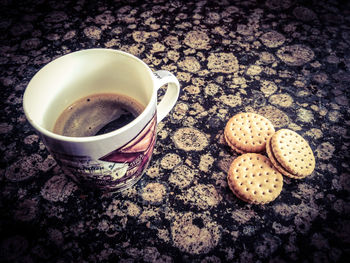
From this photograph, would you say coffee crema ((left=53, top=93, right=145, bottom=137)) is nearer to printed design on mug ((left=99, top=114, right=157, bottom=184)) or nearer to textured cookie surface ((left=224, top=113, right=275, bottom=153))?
printed design on mug ((left=99, top=114, right=157, bottom=184))

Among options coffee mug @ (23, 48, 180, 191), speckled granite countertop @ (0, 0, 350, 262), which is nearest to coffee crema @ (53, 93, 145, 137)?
coffee mug @ (23, 48, 180, 191)

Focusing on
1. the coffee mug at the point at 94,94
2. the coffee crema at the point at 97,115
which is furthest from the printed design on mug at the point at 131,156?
the coffee crema at the point at 97,115

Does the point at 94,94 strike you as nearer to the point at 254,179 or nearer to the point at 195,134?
the point at 195,134

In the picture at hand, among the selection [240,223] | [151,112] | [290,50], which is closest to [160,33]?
[290,50]

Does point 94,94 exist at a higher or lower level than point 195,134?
higher

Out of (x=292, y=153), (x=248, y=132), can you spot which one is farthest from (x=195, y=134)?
(x=292, y=153)
